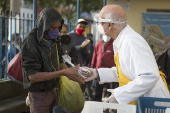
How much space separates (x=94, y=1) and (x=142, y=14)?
16579 mm

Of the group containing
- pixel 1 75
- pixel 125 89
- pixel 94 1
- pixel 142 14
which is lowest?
pixel 1 75

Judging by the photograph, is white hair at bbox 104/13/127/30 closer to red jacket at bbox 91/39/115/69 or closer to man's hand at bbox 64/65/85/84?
man's hand at bbox 64/65/85/84

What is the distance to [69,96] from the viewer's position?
3.30 m

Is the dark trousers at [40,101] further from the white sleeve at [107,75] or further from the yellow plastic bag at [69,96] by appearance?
the white sleeve at [107,75]

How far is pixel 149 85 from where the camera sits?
6.97ft

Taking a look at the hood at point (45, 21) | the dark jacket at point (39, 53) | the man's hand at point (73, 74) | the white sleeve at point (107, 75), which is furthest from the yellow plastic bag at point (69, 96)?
the hood at point (45, 21)

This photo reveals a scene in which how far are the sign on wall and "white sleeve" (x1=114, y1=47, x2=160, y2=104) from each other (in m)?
6.34

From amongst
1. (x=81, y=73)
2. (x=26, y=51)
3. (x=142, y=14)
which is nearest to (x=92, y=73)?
(x=81, y=73)

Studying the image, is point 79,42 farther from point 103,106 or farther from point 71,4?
point 71,4

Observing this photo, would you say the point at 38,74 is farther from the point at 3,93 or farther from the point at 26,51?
the point at 3,93

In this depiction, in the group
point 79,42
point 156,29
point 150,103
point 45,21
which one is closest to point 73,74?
point 45,21

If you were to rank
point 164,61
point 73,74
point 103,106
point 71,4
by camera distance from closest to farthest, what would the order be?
point 103,106 → point 73,74 → point 164,61 → point 71,4

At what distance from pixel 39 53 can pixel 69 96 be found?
820 millimetres

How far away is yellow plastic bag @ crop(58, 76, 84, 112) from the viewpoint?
3221 millimetres
